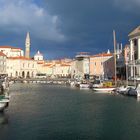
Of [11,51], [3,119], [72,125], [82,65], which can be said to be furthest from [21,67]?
[72,125]

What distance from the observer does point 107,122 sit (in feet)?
95.8

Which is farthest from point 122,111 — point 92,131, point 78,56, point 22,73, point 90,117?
point 22,73

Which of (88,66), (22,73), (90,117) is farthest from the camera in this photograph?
(22,73)

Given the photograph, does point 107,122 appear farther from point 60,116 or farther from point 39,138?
point 39,138

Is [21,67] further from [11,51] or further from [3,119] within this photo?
[3,119]

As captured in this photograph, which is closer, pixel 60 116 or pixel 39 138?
pixel 39 138

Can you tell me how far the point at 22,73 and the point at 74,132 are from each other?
150 meters

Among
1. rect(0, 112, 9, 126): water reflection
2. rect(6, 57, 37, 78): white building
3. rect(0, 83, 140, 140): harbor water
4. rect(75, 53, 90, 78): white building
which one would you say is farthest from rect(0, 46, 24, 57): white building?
rect(0, 112, 9, 126): water reflection

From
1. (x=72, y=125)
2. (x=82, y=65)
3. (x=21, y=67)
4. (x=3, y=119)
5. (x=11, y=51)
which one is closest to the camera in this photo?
(x=72, y=125)

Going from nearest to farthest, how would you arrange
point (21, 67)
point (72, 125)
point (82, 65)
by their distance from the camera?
point (72, 125), point (82, 65), point (21, 67)

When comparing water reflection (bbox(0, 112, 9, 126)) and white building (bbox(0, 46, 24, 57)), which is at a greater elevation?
white building (bbox(0, 46, 24, 57))

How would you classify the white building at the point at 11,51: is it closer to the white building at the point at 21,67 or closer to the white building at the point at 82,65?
the white building at the point at 21,67

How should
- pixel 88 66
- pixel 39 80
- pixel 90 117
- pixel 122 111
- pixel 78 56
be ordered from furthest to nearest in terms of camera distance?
pixel 78 56, pixel 88 66, pixel 39 80, pixel 122 111, pixel 90 117

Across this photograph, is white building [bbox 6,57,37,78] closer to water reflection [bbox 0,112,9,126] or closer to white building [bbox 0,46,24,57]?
white building [bbox 0,46,24,57]
